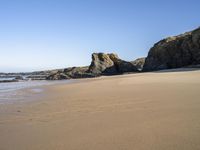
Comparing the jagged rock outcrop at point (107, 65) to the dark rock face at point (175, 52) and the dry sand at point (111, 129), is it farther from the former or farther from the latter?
the dry sand at point (111, 129)

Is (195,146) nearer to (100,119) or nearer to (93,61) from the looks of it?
(100,119)

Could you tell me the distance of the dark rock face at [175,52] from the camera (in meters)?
36.0

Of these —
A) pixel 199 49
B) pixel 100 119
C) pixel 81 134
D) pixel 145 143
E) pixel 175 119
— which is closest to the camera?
pixel 145 143

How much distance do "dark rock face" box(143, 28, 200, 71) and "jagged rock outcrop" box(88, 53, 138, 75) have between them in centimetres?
356

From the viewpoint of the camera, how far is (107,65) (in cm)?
4050

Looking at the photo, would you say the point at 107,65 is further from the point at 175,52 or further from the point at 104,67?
the point at 175,52

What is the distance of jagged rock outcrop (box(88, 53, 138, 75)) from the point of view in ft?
129

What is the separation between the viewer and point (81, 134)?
3.78 meters

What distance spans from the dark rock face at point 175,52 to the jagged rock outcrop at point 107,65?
3.56 metres

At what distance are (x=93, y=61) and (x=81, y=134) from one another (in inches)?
1464

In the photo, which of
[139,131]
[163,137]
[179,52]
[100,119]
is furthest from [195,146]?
[179,52]

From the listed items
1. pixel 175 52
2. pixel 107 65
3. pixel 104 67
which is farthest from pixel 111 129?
pixel 175 52

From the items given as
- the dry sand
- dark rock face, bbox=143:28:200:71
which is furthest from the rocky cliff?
the dry sand

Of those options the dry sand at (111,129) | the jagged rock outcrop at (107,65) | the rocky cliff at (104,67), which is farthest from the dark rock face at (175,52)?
the dry sand at (111,129)
